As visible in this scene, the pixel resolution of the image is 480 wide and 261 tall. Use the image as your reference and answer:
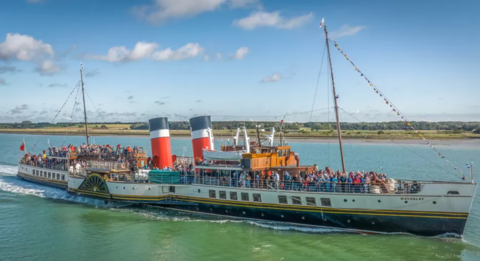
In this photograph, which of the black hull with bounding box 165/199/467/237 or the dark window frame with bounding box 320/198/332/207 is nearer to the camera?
the black hull with bounding box 165/199/467/237

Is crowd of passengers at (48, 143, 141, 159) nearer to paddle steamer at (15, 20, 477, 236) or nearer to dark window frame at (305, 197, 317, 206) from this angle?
paddle steamer at (15, 20, 477, 236)

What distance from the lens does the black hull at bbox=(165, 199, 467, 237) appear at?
21.6 metres

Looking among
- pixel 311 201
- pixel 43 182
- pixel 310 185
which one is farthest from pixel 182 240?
pixel 43 182

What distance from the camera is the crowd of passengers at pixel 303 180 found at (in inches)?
911

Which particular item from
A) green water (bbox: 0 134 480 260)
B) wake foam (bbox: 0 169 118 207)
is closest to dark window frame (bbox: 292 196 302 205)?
green water (bbox: 0 134 480 260)

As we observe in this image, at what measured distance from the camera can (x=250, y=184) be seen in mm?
26328

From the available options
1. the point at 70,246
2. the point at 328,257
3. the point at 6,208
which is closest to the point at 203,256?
the point at 328,257

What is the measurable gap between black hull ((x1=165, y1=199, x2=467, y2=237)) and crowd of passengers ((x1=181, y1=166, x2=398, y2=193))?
1570 millimetres

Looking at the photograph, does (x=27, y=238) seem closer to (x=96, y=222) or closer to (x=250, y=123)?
(x=96, y=222)

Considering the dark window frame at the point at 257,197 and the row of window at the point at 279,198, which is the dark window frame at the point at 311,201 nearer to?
the row of window at the point at 279,198

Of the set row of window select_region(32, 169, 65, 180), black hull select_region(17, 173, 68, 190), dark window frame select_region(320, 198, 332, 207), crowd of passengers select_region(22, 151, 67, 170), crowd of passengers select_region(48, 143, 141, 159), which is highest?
crowd of passengers select_region(48, 143, 141, 159)

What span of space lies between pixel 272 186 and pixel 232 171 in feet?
10.9

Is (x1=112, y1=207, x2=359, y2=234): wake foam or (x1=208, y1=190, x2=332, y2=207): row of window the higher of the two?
(x1=208, y1=190, x2=332, y2=207): row of window

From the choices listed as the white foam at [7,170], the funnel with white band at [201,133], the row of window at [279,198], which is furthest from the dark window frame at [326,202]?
the white foam at [7,170]
